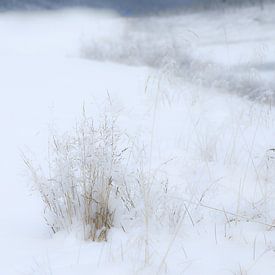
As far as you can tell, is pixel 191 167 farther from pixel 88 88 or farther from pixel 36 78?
pixel 36 78

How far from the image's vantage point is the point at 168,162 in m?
3.52

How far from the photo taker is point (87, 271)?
1960mm

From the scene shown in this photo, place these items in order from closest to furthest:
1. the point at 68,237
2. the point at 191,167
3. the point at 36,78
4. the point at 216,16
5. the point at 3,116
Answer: the point at 68,237 → the point at 191,167 → the point at 3,116 → the point at 36,78 → the point at 216,16

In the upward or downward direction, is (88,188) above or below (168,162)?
above

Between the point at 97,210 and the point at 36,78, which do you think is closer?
the point at 97,210

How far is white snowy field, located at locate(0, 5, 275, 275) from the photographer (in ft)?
6.76

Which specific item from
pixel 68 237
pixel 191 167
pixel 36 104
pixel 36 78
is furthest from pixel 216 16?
pixel 68 237

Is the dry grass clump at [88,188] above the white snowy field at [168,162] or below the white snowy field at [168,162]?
above

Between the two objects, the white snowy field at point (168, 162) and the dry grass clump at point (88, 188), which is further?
the dry grass clump at point (88, 188)

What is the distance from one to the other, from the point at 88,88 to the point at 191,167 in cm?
491

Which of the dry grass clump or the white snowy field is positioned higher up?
the dry grass clump

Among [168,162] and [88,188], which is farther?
[168,162]

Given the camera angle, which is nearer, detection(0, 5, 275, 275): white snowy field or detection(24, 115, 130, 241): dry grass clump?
detection(0, 5, 275, 275): white snowy field

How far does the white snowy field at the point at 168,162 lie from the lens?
2061mm
